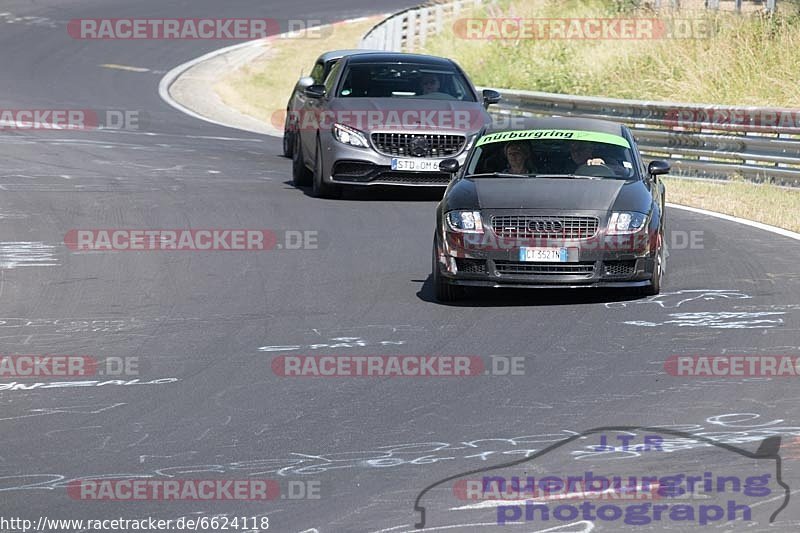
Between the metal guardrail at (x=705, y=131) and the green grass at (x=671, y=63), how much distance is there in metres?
4.27

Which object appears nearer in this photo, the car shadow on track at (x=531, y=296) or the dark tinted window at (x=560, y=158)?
the car shadow on track at (x=531, y=296)

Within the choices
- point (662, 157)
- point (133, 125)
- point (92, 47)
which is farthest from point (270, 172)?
point (92, 47)

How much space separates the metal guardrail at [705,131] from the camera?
19.9 metres

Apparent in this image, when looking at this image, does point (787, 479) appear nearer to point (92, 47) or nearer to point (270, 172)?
point (270, 172)

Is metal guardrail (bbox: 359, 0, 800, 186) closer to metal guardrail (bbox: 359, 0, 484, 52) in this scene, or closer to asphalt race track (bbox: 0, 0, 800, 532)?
asphalt race track (bbox: 0, 0, 800, 532)

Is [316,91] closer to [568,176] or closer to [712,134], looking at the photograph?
[712,134]

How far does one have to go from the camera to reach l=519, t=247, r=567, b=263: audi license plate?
12.0 metres

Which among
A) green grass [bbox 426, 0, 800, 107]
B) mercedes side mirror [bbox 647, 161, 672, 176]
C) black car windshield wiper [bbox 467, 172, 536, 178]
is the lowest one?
green grass [bbox 426, 0, 800, 107]

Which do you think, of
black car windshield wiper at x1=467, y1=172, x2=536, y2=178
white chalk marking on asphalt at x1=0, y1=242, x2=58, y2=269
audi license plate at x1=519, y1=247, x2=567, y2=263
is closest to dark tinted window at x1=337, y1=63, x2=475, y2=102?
white chalk marking on asphalt at x1=0, y1=242, x2=58, y2=269

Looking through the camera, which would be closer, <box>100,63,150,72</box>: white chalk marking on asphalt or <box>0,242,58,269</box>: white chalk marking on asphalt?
<box>0,242,58,269</box>: white chalk marking on asphalt

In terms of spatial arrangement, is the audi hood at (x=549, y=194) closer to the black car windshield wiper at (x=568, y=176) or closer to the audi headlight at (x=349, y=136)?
the black car windshield wiper at (x=568, y=176)

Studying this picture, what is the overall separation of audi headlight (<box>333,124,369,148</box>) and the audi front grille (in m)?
6.64

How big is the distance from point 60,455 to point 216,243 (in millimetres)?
7868

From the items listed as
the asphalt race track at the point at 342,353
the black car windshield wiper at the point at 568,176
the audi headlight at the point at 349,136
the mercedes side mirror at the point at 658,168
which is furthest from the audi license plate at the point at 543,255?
the audi headlight at the point at 349,136
